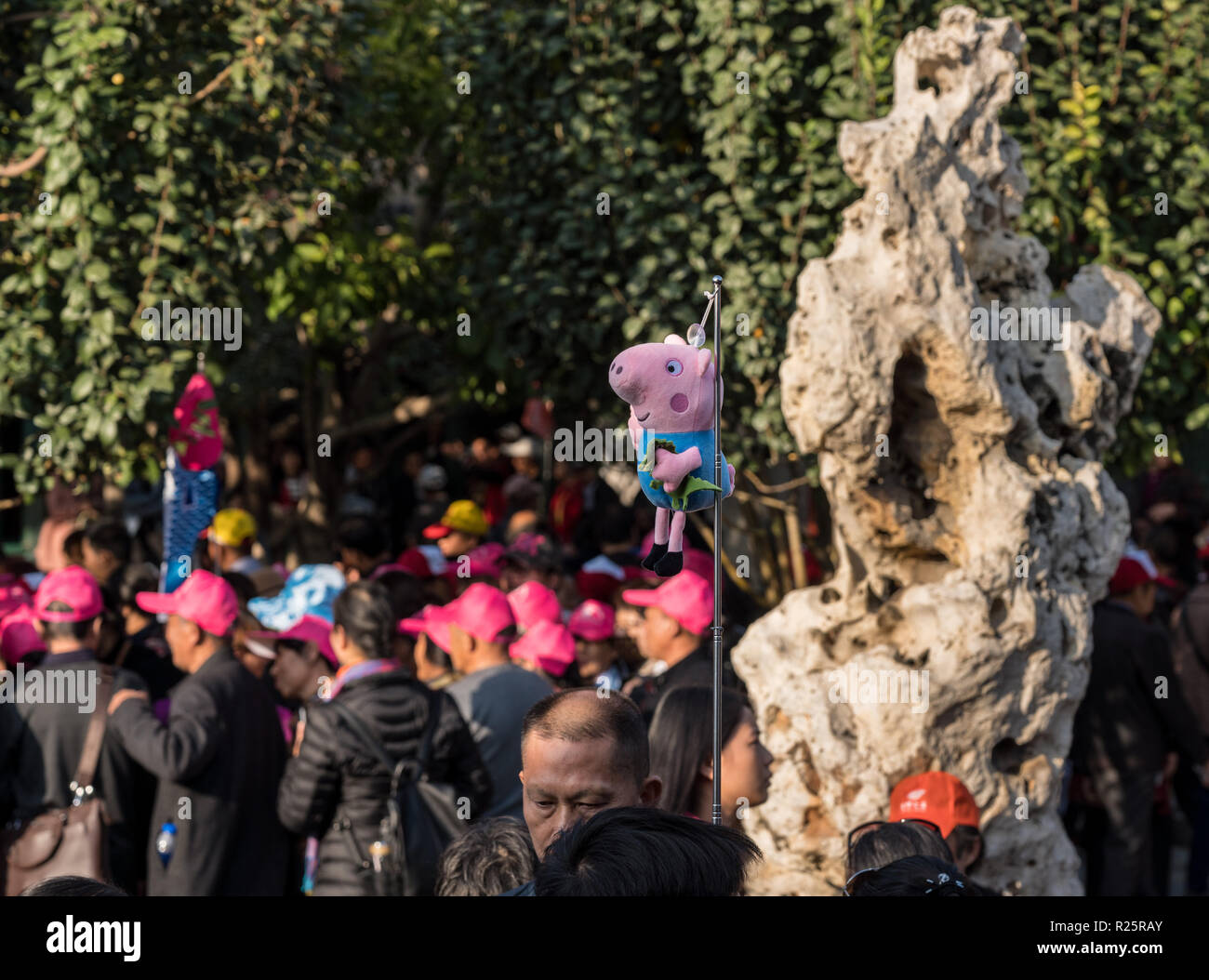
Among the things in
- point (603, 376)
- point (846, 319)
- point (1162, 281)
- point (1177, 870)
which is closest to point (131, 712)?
point (846, 319)

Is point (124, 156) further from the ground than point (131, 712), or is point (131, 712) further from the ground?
point (124, 156)

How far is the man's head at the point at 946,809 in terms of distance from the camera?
4891mm

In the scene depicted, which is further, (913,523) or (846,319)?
(913,523)

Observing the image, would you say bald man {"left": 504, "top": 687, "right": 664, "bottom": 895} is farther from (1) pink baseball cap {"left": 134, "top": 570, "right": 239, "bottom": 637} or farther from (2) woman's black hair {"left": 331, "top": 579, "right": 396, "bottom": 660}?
(1) pink baseball cap {"left": 134, "top": 570, "right": 239, "bottom": 637}

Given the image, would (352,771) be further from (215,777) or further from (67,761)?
(67,761)

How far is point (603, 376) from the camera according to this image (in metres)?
8.45

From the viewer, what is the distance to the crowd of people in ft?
11.0

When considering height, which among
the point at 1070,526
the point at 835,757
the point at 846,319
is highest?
the point at 846,319

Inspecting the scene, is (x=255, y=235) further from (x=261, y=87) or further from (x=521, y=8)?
(x=521, y=8)

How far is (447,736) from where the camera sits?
5500mm

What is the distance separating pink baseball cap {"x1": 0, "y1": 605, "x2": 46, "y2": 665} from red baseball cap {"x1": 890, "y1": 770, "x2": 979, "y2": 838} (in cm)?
392

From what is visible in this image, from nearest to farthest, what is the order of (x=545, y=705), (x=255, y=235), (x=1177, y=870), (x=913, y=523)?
(x=545, y=705) → (x=913, y=523) → (x=255, y=235) → (x=1177, y=870)

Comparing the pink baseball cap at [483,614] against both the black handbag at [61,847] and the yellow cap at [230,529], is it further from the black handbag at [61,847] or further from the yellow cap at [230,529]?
the yellow cap at [230,529]

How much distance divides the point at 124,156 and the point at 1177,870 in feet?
25.8
